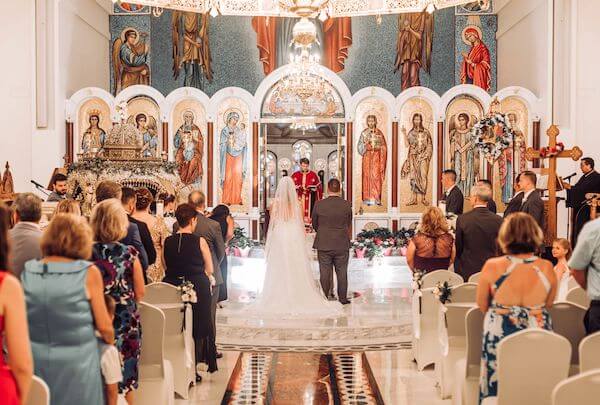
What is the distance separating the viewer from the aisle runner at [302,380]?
718 centimetres

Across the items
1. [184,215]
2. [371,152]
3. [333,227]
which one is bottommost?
[333,227]

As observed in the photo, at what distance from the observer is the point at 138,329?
18.1 feet

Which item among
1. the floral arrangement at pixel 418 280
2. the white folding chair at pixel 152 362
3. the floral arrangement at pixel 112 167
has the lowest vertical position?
the white folding chair at pixel 152 362

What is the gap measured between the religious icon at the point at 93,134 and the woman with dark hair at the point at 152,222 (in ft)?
26.4

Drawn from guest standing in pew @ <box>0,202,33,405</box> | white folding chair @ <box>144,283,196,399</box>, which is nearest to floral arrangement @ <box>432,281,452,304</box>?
white folding chair @ <box>144,283,196,399</box>

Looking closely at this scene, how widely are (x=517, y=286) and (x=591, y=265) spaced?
69 centimetres

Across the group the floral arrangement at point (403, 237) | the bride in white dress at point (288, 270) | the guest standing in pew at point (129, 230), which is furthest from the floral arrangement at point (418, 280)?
the floral arrangement at point (403, 237)

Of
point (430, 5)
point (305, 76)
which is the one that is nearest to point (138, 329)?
point (430, 5)

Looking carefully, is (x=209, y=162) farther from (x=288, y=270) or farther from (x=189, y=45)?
(x=288, y=270)

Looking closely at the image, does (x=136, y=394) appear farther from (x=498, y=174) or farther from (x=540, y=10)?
(x=540, y=10)

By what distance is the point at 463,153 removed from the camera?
60.4 feet

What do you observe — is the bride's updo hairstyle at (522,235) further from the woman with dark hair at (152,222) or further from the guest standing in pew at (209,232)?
the guest standing in pew at (209,232)

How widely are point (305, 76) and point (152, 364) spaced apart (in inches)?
391

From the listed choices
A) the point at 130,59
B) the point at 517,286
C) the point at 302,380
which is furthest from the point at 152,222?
the point at 130,59
